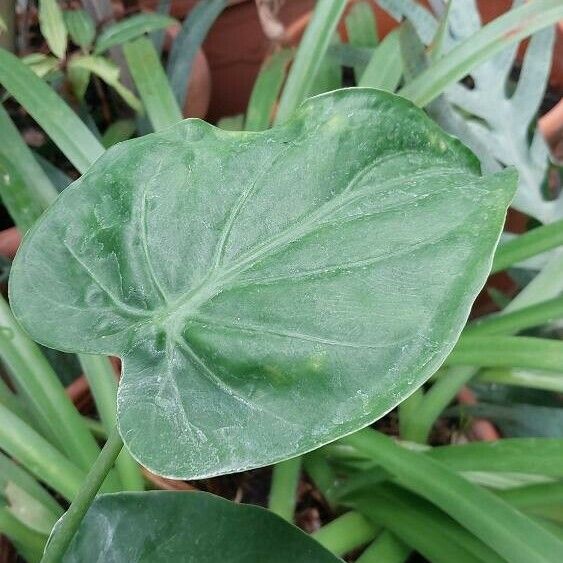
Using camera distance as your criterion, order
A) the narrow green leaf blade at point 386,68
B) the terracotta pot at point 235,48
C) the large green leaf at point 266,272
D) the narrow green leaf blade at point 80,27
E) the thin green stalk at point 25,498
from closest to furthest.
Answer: the large green leaf at point 266,272
the thin green stalk at point 25,498
the narrow green leaf blade at point 386,68
the narrow green leaf blade at point 80,27
the terracotta pot at point 235,48

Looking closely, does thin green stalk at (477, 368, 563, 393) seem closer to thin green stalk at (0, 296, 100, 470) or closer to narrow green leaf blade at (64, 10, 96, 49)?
thin green stalk at (0, 296, 100, 470)

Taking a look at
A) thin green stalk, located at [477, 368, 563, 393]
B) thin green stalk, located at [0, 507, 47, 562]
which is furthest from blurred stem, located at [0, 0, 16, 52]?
thin green stalk, located at [477, 368, 563, 393]

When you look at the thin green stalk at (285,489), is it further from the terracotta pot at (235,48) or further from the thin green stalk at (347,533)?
the terracotta pot at (235,48)

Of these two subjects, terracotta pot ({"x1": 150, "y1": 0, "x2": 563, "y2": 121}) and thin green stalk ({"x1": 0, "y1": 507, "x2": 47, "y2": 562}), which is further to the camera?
terracotta pot ({"x1": 150, "y1": 0, "x2": 563, "y2": 121})

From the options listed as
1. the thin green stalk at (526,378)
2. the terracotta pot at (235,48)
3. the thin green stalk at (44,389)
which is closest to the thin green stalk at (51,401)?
the thin green stalk at (44,389)

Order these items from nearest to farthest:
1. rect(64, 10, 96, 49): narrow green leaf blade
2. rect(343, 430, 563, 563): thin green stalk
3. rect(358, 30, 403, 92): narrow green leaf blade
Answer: rect(343, 430, 563, 563): thin green stalk → rect(358, 30, 403, 92): narrow green leaf blade → rect(64, 10, 96, 49): narrow green leaf blade

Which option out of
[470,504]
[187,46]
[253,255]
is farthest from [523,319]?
[187,46]
